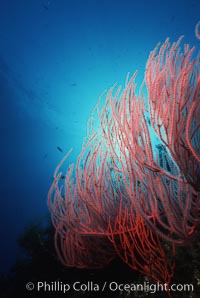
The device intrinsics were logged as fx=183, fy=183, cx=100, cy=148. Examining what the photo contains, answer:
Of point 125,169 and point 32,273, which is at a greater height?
point 125,169

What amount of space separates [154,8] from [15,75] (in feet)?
51.1

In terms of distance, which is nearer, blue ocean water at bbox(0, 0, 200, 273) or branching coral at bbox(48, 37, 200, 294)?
branching coral at bbox(48, 37, 200, 294)

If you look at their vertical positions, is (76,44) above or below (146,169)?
above

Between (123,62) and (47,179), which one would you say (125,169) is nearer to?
(123,62)

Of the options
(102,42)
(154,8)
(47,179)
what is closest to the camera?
(154,8)

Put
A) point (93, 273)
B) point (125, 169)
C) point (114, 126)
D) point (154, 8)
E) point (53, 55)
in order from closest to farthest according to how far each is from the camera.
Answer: point (125, 169) < point (114, 126) < point (93, 273) < point (154, 8) < point (53, 55)

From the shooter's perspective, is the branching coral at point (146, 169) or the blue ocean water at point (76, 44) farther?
the blue ocean water at point (76, 44)

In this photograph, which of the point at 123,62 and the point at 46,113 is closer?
the point at 123,62

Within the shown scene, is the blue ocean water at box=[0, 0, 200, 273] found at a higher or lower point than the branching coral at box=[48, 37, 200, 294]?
higher

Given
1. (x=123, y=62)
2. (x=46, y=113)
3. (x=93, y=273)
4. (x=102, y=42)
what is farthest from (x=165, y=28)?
(x=46, y=113)

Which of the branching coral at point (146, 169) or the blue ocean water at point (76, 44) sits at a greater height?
the blue ocean water at point (76, 44)

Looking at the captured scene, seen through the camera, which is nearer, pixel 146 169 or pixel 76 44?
pixel 146 169

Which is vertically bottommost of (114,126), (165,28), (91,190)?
(91,190)

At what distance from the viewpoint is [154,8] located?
8.89m
